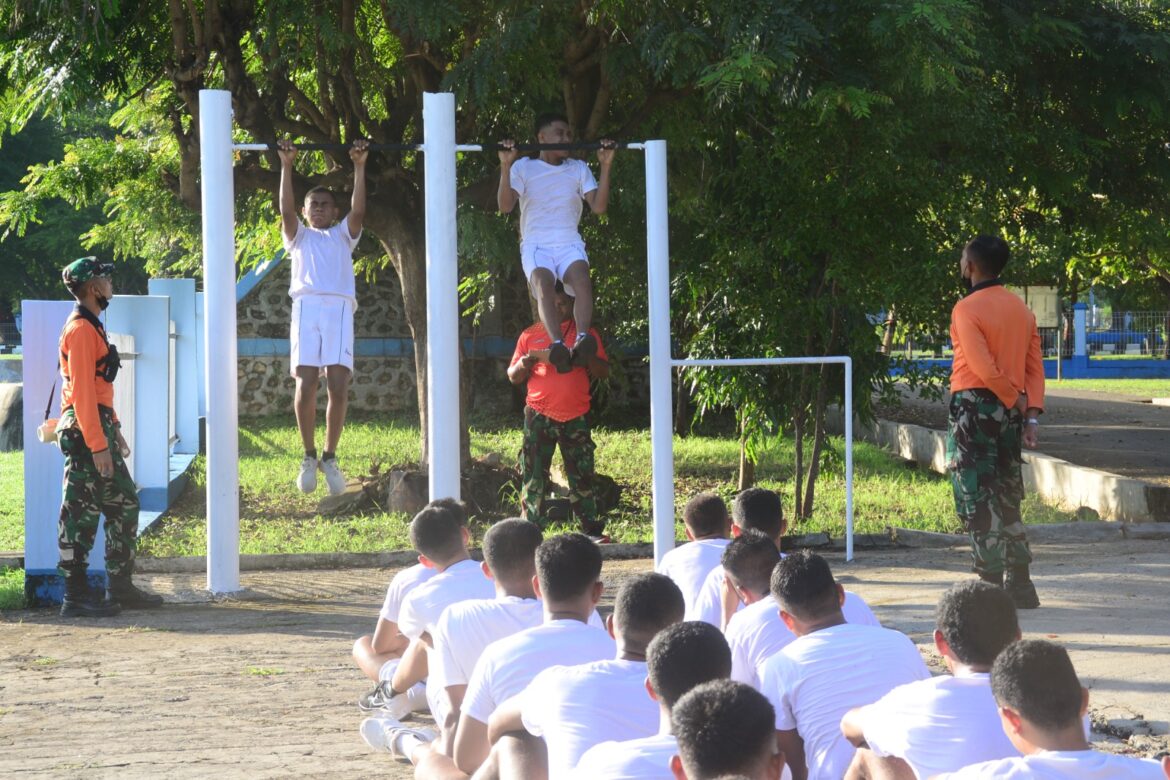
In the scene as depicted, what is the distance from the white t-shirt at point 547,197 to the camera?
7531mm

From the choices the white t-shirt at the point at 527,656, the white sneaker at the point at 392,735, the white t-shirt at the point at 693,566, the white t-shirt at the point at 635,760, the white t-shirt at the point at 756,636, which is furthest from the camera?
the white t-shirt at the point at 693,566

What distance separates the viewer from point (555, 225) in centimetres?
754

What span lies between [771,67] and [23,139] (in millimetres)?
28653

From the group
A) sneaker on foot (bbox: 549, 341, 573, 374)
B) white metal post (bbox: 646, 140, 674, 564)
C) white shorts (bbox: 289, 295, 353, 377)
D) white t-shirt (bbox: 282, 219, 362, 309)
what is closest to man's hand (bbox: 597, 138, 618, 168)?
white metal post (bbox: 646, 140, 674, 564)

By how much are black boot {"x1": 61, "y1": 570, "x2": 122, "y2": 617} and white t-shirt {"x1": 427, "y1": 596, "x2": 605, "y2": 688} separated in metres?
3.69

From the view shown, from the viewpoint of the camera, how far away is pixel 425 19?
8438mm

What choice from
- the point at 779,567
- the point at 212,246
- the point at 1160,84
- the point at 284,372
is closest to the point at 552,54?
the point at 212,246

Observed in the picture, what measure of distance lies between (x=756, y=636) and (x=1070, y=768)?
1439 mm

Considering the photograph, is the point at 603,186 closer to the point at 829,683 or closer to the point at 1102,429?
the point at 829,683

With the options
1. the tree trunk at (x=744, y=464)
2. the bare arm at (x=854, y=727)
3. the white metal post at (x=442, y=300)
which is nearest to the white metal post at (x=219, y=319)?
the white metal post at (x=442, y=300)

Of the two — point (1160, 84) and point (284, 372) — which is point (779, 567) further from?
point (284, 372)

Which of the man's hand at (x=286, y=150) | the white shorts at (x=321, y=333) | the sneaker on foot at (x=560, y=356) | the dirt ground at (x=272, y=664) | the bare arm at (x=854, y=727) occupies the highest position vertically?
the man's hand at (x=286, y=150)

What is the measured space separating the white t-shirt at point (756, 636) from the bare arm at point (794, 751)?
0.37 meters

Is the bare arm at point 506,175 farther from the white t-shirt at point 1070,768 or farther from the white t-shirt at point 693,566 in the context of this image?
the white t-shirt at point 1070,768
